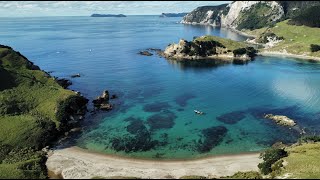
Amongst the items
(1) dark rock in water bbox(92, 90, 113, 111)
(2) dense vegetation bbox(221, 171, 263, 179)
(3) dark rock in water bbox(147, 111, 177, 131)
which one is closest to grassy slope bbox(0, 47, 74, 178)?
(1) dark rock in water bbox(92, 90, 113, 111)

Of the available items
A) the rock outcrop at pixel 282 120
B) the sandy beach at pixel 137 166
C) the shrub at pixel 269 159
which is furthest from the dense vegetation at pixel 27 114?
the rock outcrop at pixel 282 120

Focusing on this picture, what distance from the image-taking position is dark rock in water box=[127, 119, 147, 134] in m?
94.0

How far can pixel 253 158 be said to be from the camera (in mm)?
77125

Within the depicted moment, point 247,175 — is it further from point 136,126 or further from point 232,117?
point 232,117

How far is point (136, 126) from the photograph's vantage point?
318ft

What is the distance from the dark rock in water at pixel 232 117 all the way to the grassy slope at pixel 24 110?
47.8 metres

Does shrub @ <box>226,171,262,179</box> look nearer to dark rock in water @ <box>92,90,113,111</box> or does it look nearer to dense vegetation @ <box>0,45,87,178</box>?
dense vegetation @ <box>0,45,87,178</box>

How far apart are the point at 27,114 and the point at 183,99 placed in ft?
178

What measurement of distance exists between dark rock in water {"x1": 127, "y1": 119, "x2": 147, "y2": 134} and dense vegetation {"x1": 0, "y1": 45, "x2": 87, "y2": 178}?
17.2 meters

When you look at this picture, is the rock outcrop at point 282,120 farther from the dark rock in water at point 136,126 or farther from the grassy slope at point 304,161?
the dark rock in water at point 136,126

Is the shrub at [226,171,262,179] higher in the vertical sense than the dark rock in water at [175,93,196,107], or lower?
higher

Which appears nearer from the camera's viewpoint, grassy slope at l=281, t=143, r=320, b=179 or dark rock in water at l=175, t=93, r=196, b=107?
grassy slope at l=281, t=143, r=320, b=179

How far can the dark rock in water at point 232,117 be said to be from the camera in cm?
10150

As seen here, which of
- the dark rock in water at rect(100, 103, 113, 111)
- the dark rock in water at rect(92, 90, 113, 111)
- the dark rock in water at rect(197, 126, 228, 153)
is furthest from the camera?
the dark rock in water at rect(92, 90, 113, 111)
